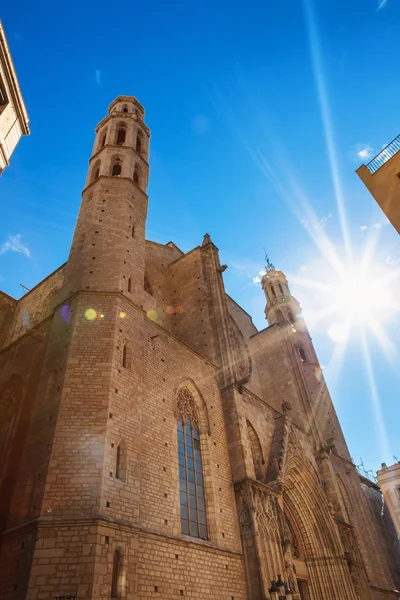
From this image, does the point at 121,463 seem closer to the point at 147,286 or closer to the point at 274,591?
the point at 274,591

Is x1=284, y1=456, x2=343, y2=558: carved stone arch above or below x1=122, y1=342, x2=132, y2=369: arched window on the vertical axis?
below

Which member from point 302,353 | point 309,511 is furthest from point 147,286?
point 302,353

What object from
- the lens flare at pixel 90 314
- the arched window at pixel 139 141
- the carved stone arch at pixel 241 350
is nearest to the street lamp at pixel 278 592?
the lens flare at pixel 90 314

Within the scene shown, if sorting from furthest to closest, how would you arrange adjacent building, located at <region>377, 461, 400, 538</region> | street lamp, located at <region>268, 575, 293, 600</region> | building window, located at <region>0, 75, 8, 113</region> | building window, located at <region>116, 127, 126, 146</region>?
adjacent building, located at <region>377, 461, 400, 538</region> → building window, located at <region>116, 127, 126, 146</region> → street lamp, located at <region>268, 575, 293, 600</region> → building window, located at <region>0, 75, 8, 113</region>

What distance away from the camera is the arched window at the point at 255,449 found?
13.5 meters

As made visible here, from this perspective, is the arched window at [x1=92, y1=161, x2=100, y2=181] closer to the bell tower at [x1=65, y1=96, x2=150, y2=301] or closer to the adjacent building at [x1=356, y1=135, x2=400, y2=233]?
the bell tower at [x1=65, y1=96, x2=150, y2=301]

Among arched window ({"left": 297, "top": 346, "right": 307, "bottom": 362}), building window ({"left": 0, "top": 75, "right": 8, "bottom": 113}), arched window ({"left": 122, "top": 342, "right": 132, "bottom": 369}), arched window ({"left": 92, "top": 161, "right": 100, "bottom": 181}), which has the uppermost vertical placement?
arched window ({"left": 92, "top": 161, "right": 100, "bottom": 181})

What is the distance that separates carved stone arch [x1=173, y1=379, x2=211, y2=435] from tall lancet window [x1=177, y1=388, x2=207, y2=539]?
0.29 ft

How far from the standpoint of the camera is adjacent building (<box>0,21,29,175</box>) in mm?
6980

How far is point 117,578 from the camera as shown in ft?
22.8

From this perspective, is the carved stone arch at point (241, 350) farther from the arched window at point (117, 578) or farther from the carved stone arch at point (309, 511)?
the arched window at point (117, 578)

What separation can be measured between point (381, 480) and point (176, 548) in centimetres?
2915

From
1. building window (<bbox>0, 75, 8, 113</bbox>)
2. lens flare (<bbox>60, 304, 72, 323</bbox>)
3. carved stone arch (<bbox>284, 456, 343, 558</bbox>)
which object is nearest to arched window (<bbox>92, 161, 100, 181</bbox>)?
lens flare (<bbox>60, 304, 72, 323</bbox>)

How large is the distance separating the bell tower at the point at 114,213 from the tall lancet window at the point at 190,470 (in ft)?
11.2
